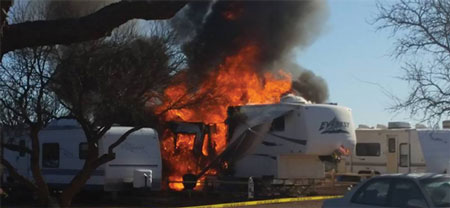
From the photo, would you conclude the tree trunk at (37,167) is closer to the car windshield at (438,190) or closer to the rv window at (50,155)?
the rv window at (50,155)

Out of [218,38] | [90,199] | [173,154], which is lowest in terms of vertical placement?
[90,199]

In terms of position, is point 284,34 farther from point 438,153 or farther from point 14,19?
point 14,19

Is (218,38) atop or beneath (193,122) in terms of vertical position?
atop

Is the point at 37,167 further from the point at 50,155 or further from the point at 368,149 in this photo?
the point at 368,149

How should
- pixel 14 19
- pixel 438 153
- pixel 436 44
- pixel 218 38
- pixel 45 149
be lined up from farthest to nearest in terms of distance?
pixel 218 38 < pixel 45 149 < pixel 438 153 < pixel 14 19 < pixel 436 44

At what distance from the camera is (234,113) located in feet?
68.6

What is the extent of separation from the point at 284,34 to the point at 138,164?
794cm

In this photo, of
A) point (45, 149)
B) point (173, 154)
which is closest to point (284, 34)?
point (173, 154)

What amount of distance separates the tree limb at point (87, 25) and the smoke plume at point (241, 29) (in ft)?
35.1

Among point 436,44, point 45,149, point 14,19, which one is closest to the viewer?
point 436,44

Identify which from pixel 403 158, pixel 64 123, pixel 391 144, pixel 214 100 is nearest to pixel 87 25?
pixel 214 100

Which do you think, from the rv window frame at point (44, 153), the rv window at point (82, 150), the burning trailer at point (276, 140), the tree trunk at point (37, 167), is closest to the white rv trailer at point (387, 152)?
the burning trailer at point (276, 140)

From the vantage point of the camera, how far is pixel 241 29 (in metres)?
22.9

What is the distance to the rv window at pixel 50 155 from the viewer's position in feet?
65.3
